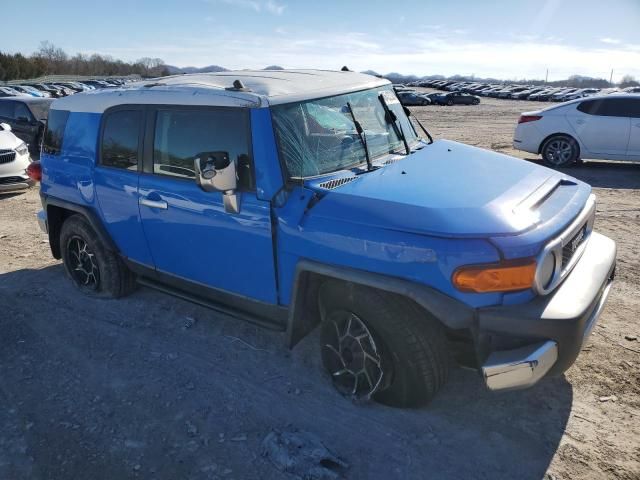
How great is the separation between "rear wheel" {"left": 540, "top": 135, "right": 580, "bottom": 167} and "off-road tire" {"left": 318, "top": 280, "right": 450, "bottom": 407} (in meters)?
9.22

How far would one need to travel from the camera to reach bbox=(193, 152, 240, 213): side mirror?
2.98m

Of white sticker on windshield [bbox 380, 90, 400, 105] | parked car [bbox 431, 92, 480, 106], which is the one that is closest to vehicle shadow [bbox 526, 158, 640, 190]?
white sticker on windshield [bbox 380, 90, 400, 105]

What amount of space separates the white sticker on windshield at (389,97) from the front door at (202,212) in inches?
54.7

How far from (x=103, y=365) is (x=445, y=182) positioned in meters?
2.77

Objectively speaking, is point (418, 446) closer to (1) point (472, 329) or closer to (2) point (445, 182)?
(1) point (472, 329)

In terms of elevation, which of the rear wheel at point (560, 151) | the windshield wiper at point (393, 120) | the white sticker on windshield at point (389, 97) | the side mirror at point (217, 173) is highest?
the white sticker on windshield at point (389, 97)

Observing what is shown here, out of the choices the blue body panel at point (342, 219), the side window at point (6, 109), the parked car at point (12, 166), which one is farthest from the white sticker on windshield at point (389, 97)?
the side window at point (6, 109)

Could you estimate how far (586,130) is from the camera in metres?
10.3

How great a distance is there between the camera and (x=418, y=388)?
293 cm

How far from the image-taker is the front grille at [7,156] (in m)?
8.76

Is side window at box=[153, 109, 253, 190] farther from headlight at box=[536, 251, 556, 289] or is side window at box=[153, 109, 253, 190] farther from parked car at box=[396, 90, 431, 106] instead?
parked car at box=[396, 90, 431, 106]

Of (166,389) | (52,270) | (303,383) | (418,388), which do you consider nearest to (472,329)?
(418,388)

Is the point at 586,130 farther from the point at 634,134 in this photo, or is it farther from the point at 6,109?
the point at 6,109

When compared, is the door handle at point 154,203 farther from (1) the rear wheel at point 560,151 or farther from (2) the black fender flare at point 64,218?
(1) the rear wheel at point 560,151
